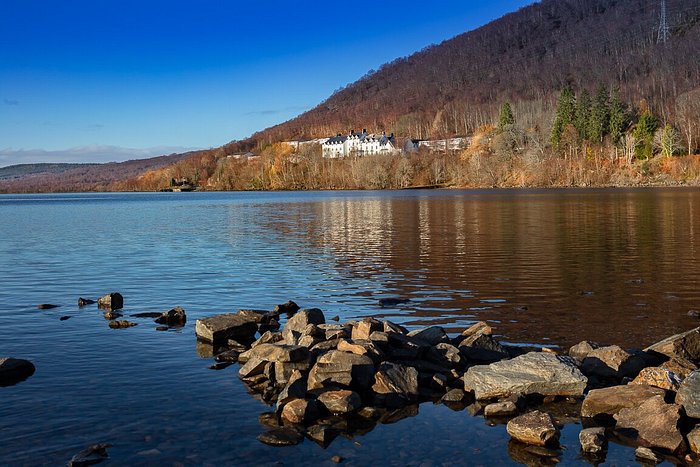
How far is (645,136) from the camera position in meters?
139

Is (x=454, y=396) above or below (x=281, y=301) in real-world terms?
below

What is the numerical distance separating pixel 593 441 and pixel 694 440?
66.2 inches

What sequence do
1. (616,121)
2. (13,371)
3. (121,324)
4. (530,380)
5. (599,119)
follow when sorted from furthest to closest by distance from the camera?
(599,119) < (616,121) < (121,324) < (13,371) < (530,380)

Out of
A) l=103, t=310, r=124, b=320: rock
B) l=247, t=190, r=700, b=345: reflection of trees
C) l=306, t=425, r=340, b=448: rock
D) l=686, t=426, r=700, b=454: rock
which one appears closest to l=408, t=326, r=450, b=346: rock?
l=247, t=190, r=700, b=345: reflection of trees

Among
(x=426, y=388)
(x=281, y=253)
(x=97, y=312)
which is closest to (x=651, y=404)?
(x=426, y=388)

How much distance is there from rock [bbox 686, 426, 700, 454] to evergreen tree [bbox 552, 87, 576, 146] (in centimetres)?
15849

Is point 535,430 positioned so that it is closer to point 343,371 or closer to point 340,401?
point 340,401

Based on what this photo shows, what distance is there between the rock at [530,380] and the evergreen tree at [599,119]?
150 metres

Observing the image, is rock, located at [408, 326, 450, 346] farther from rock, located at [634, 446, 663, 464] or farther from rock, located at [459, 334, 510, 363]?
rock, located at [634, 446, 663, 464]

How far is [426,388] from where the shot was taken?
1420 cm

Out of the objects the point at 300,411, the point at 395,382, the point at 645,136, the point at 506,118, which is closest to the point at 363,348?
the point at 395,382

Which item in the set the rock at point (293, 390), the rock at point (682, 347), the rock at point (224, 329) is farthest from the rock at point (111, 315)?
the rock at point (682, 347)

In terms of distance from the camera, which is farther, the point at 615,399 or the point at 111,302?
the point at 111,302

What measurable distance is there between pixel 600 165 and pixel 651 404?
14487 centimetres
